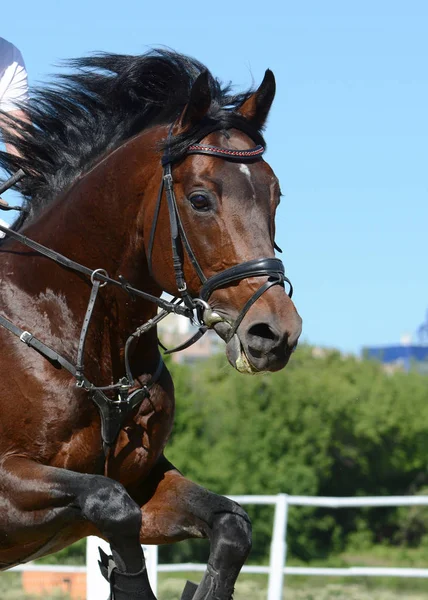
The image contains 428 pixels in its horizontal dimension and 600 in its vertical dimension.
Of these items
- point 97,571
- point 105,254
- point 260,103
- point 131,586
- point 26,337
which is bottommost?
point 131,586

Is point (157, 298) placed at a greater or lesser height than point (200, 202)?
lesser

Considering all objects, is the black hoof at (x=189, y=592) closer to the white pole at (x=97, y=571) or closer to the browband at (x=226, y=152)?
the white pole at (x=97, y=571)

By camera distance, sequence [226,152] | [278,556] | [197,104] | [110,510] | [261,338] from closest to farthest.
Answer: [261,338]
[110,510]
[226,152]
[197,104]
[278,556]

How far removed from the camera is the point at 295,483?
1580 inches

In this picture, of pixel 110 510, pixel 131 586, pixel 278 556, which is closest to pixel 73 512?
pixel 110 510

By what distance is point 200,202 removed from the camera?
432 cm

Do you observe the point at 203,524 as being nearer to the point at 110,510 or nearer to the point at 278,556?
the point at 110,510

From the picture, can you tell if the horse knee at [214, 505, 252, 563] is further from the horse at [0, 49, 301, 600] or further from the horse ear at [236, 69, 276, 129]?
the horse ear at [236, 69, 276, 129]

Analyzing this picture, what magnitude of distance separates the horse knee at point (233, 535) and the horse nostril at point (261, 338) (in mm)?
925

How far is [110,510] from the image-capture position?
4.16m

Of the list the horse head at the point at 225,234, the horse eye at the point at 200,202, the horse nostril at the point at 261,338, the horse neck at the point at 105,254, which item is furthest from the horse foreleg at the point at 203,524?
the horse eye at the point at 200,202

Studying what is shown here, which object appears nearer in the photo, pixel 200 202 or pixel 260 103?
pixel 200 202

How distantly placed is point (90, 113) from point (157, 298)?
1.17 meters

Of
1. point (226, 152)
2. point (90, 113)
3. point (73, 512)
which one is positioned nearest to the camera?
point (73, 512)
